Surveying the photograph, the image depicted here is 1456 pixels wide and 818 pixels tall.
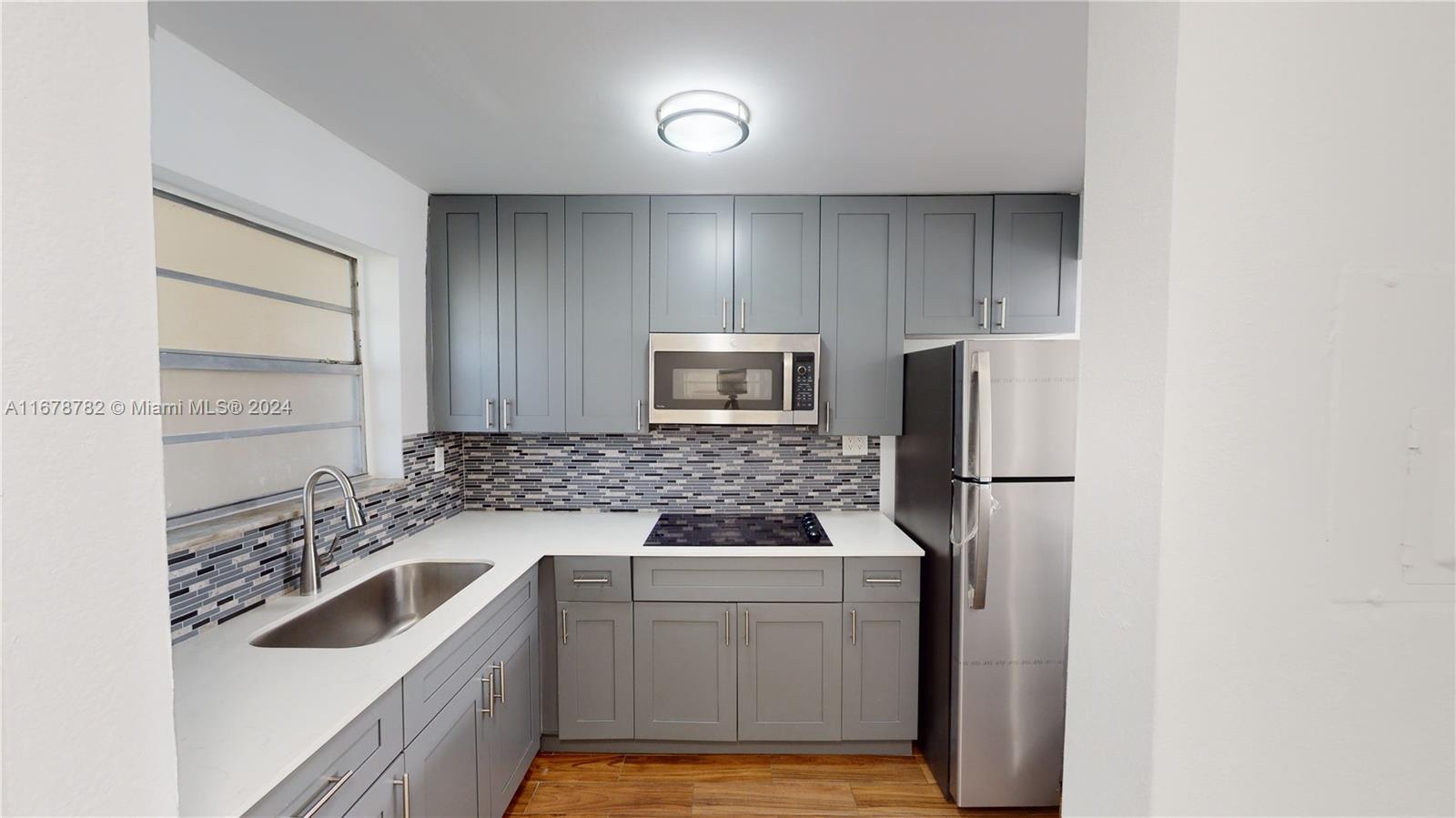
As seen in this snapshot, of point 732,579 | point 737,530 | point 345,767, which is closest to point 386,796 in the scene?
point 345,767

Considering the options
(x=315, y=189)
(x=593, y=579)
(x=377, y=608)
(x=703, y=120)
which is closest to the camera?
(x=703, y=120)

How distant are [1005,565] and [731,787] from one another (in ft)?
4.27

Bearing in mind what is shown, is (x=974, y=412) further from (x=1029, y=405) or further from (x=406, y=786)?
(x=406, y=786)

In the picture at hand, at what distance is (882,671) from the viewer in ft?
7.64

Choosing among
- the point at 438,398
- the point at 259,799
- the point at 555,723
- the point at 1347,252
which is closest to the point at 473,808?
the point at 555,723

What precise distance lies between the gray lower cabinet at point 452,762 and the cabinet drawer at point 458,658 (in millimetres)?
43

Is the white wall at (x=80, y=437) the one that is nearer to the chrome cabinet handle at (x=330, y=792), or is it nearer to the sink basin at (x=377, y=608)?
the chrome cabinet handle at (x=330, y=792)

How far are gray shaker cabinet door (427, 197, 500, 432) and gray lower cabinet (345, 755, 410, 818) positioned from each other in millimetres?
1491

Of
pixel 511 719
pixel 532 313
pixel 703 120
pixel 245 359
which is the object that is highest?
pixel 703 120

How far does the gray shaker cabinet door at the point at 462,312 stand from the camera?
2584mm

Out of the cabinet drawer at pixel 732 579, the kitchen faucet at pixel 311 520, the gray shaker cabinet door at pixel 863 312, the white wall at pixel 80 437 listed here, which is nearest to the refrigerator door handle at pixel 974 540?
the cabinet drawer at pixel 732 579

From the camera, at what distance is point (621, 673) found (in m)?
2.32

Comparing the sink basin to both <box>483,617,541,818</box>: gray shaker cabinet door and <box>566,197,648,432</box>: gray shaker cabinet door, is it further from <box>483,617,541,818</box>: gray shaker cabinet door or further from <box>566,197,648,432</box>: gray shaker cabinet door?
<box>566,197,648,432</box>: gray shaker cabinet door

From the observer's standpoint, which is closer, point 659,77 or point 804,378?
point 659,77
